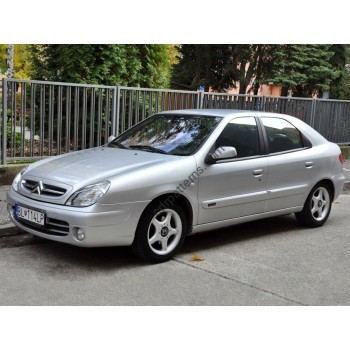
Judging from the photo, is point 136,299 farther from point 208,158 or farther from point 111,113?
point 111,113

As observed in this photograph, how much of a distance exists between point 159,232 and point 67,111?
4358 mm

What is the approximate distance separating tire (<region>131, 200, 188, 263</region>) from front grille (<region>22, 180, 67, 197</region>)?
0.83m

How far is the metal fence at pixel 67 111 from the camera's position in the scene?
848 cm

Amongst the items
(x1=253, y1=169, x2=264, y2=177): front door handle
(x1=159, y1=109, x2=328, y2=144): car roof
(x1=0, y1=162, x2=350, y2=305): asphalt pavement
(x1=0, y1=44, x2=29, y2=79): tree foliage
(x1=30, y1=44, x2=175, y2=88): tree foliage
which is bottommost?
(x1=0, y1=162, x2=350, y2=305): asphalt pavement

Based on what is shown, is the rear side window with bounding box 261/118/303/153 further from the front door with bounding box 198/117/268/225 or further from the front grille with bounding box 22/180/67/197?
the front grille with bounding box 22/180/67/197

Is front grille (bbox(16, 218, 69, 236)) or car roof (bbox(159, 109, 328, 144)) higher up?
car roof (bbox(159, 109, 328, 144))

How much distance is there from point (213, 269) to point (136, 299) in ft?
3.80

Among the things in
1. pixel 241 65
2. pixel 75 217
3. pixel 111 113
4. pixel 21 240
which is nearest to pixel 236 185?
pixel 75 217

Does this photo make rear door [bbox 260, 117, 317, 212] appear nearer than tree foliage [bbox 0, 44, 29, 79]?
Yes

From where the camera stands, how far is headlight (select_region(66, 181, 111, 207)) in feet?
16.1

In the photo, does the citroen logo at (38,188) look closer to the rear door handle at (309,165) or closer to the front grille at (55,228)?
the front grille at (55,228)

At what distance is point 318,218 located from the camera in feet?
24.0

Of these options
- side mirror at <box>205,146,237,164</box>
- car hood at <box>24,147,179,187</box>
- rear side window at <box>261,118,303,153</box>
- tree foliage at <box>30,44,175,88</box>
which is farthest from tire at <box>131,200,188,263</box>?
tree foliage at <box>30,44,175,88</box>

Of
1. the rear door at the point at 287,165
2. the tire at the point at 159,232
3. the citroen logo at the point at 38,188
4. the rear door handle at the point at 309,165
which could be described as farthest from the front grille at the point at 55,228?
the rear door handle at the point at 309,165
